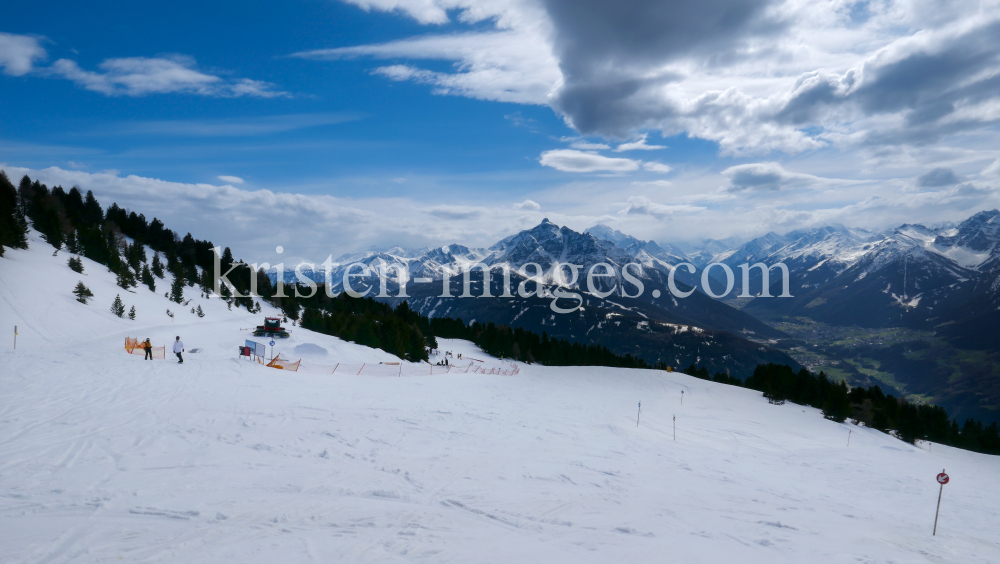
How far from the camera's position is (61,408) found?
614 inches

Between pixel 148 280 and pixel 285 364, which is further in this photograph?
pixel 148 280

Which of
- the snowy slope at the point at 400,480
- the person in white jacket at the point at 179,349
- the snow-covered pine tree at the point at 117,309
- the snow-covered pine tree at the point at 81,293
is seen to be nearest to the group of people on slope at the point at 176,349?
the person in white jacket at the point at 179,349

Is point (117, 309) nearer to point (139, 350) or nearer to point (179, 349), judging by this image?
point (139, 350)

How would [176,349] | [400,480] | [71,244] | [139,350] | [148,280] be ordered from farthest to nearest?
[148,280]
[71,244]
[139,350]
[176,349]
[400,480]

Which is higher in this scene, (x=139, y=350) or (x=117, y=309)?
(x=117, y=309)

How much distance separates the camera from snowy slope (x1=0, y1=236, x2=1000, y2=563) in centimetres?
876

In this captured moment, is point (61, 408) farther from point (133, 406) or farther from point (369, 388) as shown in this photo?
point (369, 388)

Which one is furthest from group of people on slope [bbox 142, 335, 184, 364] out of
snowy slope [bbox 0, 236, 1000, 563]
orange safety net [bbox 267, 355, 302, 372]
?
orange safety net [bbox 267, 355, 302, 372]

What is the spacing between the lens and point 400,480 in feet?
40.2

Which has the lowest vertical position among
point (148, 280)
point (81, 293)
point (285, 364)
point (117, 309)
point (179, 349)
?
point (285, 364)

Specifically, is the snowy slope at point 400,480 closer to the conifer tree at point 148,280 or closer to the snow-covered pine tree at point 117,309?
the snow-covered pine tree at point 117,309

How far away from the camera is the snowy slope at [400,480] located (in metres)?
8.76

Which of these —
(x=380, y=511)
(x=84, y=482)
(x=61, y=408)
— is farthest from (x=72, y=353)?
(x=380, y=511)

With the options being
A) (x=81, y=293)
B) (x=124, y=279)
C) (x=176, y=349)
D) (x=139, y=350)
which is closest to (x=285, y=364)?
(x=176, y=349)
